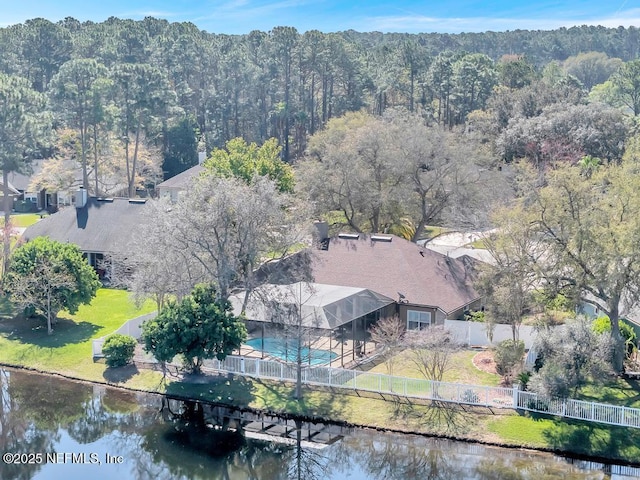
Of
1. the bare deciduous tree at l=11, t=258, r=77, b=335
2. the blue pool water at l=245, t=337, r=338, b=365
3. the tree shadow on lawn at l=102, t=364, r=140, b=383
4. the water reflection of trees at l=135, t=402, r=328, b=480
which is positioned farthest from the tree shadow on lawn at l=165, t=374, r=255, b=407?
the bare deciduous tree at l=11, t=258, r=77, b=335

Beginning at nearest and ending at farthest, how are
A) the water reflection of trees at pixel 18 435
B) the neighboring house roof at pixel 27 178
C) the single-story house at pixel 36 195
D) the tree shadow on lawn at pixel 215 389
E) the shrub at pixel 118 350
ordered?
1. the water reflection of trees at pixel 18 435
2. the tree shadow on lawn at pixel 215 389
3. the shrub at pixel 118 350
4. the single-story house at pixel 36 195
5. the neighboring house roof at pixel 27 178

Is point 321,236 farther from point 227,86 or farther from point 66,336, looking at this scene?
point 227,86

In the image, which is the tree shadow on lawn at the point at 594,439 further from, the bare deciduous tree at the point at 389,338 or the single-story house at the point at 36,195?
the single-story house at the point at 36,195

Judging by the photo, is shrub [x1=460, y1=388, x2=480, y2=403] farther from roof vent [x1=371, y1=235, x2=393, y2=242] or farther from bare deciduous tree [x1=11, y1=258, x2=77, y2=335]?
bare deciduous tree [x1=11, y1=258, x2=77, y2=335]

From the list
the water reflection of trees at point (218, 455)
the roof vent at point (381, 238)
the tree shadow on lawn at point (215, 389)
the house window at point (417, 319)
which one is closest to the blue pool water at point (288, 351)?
the tree shadow on lawn at point (215, 389)

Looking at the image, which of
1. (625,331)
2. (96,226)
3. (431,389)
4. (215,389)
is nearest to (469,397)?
(431,389)

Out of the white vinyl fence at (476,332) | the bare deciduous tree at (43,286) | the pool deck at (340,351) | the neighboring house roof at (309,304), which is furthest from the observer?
the bare deciduous tree at (43,286)

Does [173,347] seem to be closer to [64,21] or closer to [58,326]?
[58,326]
